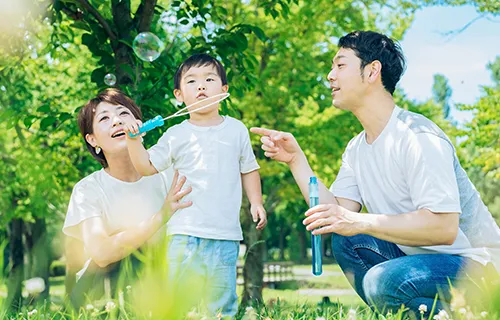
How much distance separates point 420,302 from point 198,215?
1.13m

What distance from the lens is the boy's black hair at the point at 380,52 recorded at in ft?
10.0

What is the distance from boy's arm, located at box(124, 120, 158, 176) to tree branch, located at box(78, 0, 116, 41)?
1.83 metres

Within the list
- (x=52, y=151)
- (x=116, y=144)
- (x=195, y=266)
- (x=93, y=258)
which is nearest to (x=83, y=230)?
(x=93, y=258)

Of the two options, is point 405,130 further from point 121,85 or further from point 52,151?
point 52,151

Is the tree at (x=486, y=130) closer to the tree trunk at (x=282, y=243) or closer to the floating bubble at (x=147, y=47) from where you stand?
the floating bubble at (x=147, y=47)

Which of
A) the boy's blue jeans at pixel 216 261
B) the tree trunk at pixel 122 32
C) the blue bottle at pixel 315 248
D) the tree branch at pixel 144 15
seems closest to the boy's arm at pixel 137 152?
the boy's blue jeans at pixel 216 261

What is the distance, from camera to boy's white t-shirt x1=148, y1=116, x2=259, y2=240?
305 centimetres

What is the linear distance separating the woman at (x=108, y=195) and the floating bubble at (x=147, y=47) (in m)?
0.69

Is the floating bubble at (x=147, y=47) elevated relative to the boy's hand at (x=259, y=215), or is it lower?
elevated

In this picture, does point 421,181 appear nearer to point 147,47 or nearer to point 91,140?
point 91,140

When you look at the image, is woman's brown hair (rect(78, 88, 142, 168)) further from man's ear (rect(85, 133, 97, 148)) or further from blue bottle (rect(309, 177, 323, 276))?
blue bottle (rect(309, 177, 323, 276))

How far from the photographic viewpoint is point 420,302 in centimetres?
266

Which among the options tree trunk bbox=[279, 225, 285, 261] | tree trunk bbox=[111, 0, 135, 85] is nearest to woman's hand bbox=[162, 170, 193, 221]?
tree trunk bbox=[111, 0, 135, 85]

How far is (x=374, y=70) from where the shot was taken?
3027mm
